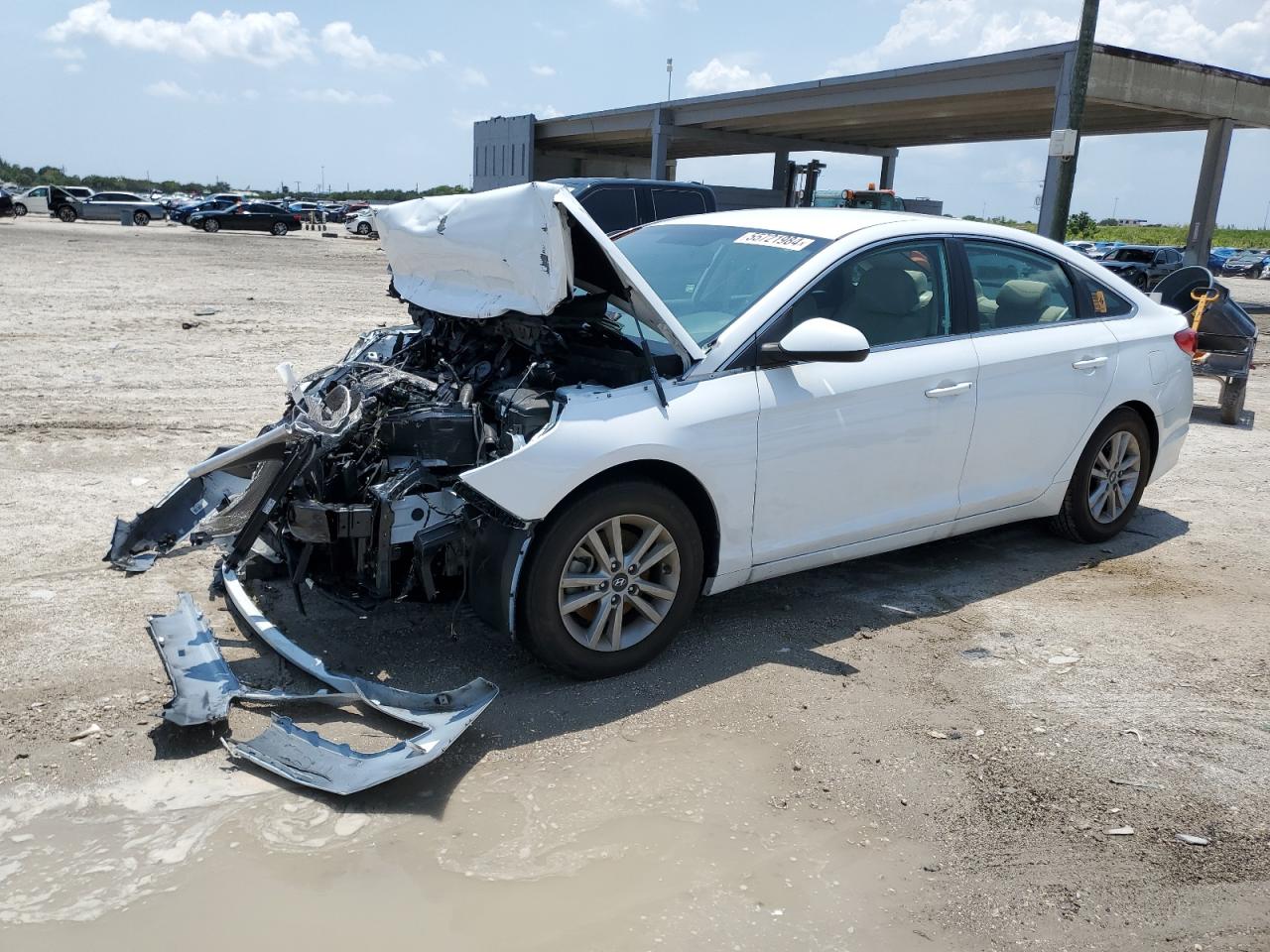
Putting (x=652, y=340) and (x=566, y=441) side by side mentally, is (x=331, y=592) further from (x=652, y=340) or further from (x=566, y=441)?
(x=652, y=340)

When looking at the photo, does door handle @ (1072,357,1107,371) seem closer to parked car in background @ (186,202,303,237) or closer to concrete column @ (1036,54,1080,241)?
concrete column @ (1036,54,1080,241)

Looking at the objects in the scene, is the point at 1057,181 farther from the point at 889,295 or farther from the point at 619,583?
the point at 619,583

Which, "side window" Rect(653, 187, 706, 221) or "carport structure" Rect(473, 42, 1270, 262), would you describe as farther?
"carport structure" Rect(473, 42, 1270, 262)

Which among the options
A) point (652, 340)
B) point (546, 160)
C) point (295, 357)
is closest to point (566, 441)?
point (652, 340)

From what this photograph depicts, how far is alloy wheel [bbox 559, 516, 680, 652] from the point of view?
3.91 m

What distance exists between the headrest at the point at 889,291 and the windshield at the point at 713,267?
0.94 feet

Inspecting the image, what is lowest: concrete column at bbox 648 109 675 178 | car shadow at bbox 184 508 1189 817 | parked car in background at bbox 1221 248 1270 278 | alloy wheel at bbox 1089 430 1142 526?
car shadow at bbox 184 508 1189 817

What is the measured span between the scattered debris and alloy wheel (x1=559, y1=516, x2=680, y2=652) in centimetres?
167

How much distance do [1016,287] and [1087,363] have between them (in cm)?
58

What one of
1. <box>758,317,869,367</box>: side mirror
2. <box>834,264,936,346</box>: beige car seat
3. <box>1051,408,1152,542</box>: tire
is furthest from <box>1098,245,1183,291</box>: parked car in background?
<box>758,317,869,367</box>: side mirror

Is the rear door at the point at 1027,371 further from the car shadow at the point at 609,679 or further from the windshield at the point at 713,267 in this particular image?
the windshield at the point at 713,267

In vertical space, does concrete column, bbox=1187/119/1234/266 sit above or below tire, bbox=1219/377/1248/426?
above

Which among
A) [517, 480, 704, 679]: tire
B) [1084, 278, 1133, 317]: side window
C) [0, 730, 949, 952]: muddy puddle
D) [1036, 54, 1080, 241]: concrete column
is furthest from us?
[1036, 54, 1080, 241]: concrete column

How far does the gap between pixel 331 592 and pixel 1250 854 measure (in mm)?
3295
